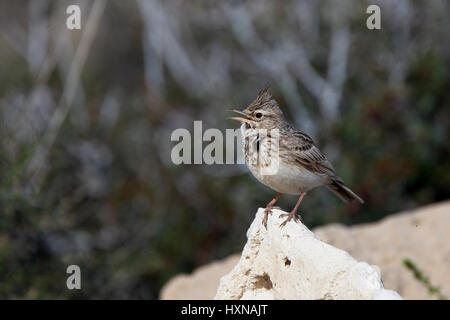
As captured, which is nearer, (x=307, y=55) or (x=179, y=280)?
(x=179, y=280)

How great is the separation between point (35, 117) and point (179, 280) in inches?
170

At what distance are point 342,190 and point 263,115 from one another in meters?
1.10

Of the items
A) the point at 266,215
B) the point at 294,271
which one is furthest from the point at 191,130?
the point at 294,271

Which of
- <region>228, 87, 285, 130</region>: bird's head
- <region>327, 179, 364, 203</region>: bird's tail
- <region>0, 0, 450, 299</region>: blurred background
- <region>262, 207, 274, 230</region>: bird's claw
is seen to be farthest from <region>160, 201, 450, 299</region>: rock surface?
<region>0, 0, 450, 299</region>: blurred background

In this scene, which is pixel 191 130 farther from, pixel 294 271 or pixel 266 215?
pixel 294 271

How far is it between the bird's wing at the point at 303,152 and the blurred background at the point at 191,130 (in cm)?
312

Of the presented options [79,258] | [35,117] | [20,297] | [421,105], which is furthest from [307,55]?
[20,297]

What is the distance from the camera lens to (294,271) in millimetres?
3902

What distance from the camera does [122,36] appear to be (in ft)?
68.4

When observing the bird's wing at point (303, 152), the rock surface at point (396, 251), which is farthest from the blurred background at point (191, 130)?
the bird's wing at point (303, 152)

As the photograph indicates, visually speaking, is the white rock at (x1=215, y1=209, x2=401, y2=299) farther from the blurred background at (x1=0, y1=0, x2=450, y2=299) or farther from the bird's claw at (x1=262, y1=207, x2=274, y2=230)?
the blurred background at (x1=0, y1=0, x2=450, y2=299)

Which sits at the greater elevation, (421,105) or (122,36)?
(122,36)
